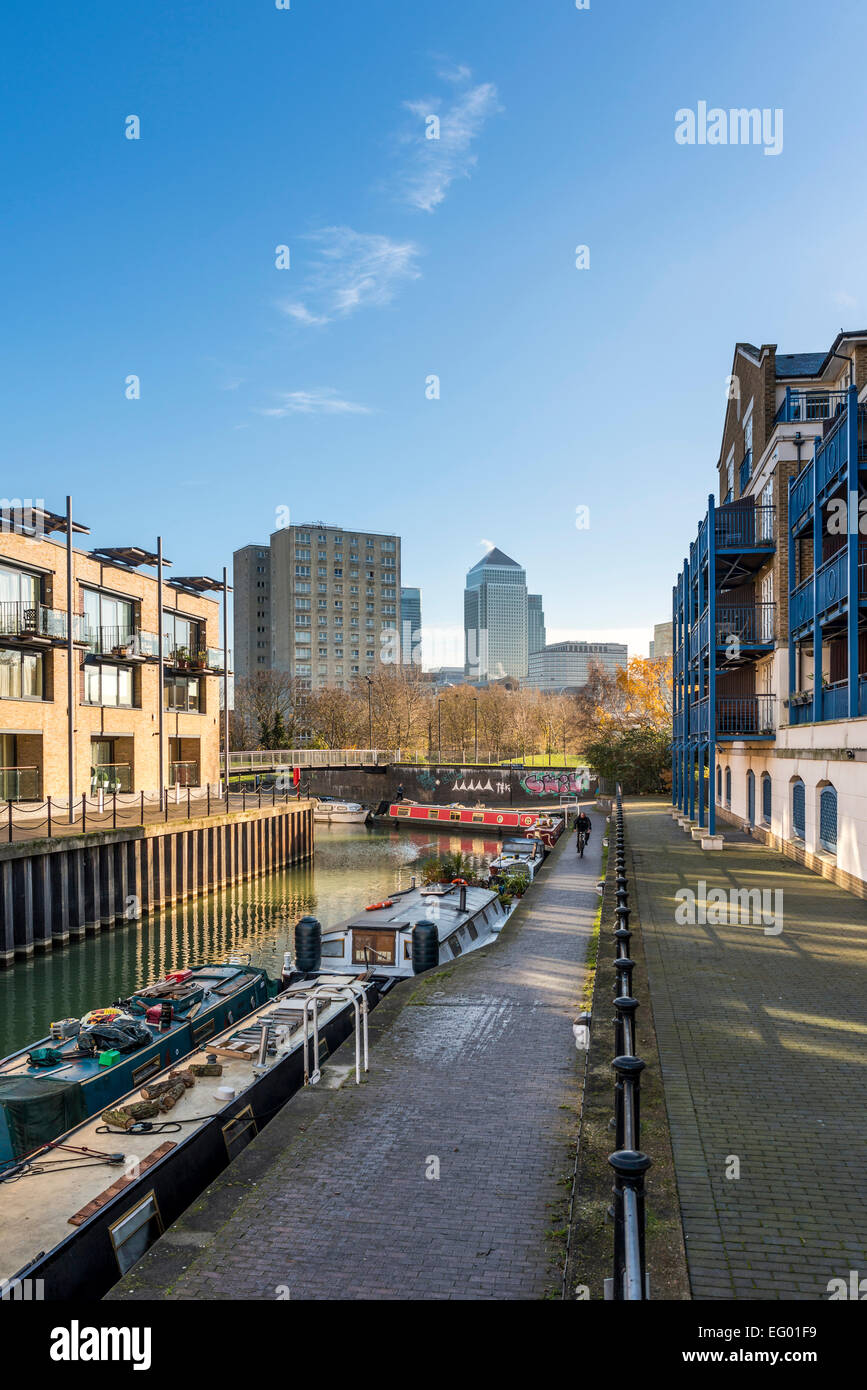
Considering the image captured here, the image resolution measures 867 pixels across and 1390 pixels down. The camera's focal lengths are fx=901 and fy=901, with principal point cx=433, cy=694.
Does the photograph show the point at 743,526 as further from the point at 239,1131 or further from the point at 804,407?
the point at 239,1131

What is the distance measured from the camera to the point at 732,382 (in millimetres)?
39000

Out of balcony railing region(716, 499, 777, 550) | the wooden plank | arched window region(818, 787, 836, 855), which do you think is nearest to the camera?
the wooden plank

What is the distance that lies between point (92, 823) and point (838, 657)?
82.0 feet

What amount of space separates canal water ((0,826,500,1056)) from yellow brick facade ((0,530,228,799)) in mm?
7859

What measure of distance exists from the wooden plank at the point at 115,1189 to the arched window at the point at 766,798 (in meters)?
23.1

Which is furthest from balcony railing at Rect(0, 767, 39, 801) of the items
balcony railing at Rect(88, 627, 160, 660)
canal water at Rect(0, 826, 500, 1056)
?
canal water at Rect(0, 826, 500, 1056)

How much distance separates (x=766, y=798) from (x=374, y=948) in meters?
15.8

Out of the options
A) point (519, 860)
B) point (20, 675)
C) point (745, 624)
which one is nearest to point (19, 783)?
point (20, 675)

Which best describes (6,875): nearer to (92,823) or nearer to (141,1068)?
(92,823)

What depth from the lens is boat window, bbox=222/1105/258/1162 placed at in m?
10.7

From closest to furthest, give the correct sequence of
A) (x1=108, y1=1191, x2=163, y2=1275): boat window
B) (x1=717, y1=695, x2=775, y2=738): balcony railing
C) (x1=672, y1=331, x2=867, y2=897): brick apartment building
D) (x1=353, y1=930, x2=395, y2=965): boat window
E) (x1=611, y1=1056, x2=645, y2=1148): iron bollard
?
(x1=611, y1=1056, x2=645, y2=1148): iron bollard
(x1=108, y1=1191, x2=163, y2=1275): boat window
(x1=353, y1=930, x2=395, y2=965): boat window
(x1=672, y1=331, x2=867, y2=897): brick apartment building
(x1=717, y1=695, x2=775, y2=738): balcony railing

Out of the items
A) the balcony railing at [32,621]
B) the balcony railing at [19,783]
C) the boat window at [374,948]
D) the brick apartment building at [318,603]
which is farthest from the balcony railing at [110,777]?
the brick apartment building at [318,603]

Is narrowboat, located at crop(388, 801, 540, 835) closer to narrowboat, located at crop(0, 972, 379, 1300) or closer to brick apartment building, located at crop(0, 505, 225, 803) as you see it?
brick apartment building, located at crop(0, 505, 225, 803)

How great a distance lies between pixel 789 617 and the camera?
90.1ft
